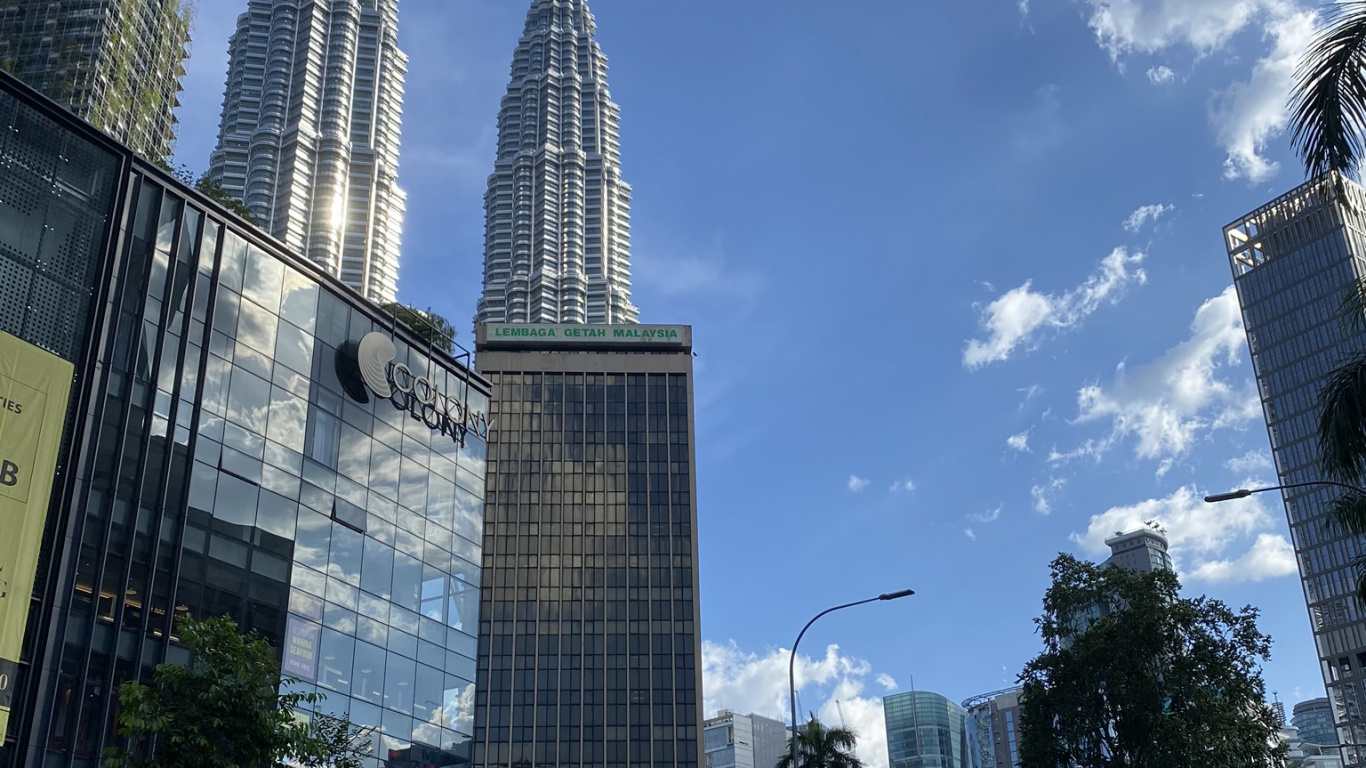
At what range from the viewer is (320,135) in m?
175

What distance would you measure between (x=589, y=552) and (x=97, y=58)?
218 feet

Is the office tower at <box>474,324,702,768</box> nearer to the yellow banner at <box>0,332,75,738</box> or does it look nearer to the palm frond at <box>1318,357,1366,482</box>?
the yellow banner at <box>0,332,75,738</box>

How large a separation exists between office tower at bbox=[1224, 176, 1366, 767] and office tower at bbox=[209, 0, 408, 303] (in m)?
127

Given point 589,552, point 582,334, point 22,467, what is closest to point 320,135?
point 582,334

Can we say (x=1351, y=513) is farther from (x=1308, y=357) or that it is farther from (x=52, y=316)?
(x=1308, y=357)

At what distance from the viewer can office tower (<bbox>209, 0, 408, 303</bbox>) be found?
563 feet

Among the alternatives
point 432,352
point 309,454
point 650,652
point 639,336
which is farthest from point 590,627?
point 309,454

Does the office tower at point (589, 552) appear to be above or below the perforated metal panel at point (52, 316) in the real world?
above

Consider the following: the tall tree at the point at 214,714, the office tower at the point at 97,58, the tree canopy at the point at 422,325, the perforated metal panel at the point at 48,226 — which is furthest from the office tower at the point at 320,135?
the tall tree at the point at 214,714

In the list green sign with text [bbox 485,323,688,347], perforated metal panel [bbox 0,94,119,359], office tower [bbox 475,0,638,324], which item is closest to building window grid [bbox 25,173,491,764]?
perforated metal panel [bbox 0,94,119,359]

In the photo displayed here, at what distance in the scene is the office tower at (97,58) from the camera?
81.1 m

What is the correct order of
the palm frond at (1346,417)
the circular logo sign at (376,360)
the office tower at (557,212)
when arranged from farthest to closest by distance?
1. the office tower at (557,212)
2. the circular logo sign at (376,360)
3. the palm frond at (1346,417)

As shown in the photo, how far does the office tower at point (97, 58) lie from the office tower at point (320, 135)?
76.9m

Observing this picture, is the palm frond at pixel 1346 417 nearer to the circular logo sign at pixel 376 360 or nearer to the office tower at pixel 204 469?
the office tower at pixel 204 469
